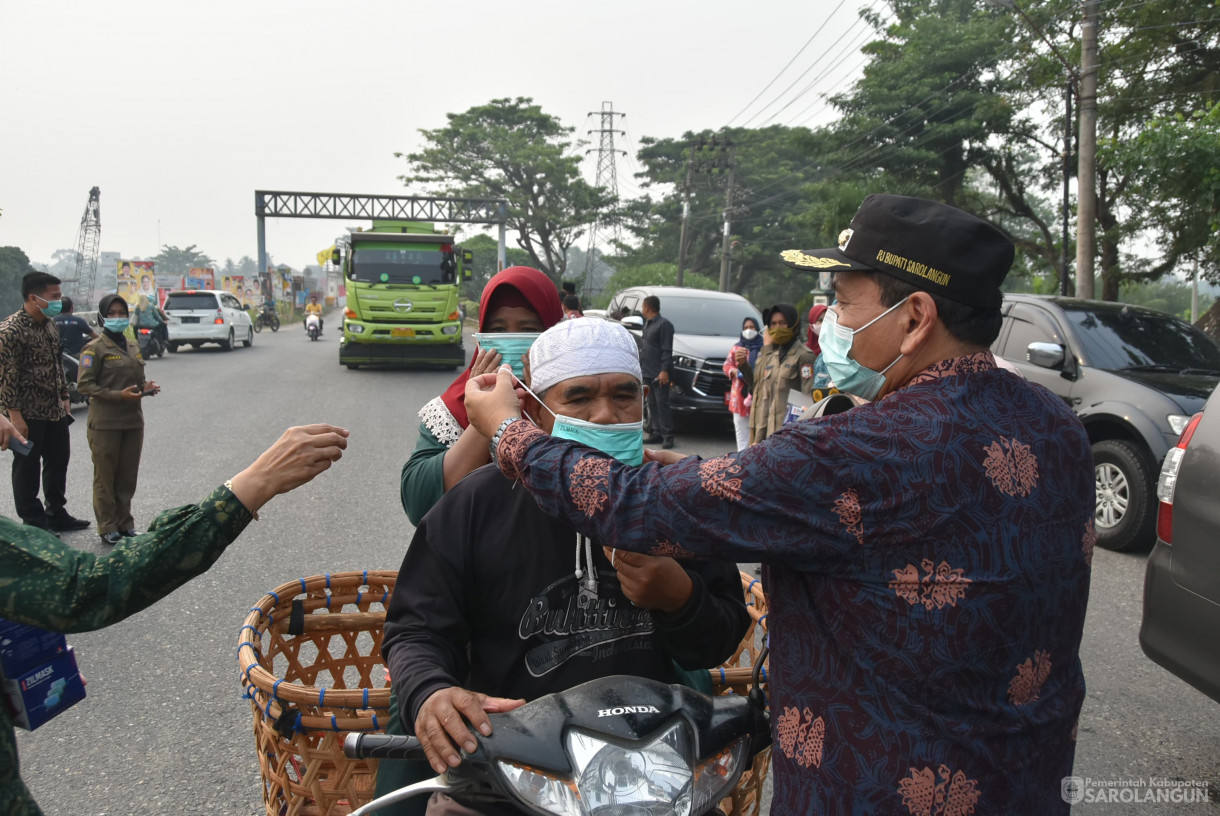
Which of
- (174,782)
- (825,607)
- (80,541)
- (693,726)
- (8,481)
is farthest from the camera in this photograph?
(8,481)

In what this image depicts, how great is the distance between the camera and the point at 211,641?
179 inches

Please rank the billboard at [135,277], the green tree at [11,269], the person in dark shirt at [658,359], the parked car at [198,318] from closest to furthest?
the person in dark shirt at [658,359], the parked car at [198,318], the green tree at [11,269], the billboard at [135,277]

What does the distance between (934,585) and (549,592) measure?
82 cm

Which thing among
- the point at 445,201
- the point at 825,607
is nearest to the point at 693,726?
the point at 825,607

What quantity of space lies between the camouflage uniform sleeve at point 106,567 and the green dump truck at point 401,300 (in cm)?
1623

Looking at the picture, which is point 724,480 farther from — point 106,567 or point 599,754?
point 106,567

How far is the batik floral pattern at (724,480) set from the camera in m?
1.35

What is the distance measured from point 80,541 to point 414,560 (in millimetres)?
5680

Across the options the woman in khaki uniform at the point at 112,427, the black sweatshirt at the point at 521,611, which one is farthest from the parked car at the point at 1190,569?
the woman in khaki uniform at the point at 112,427

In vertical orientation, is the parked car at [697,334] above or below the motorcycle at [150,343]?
above

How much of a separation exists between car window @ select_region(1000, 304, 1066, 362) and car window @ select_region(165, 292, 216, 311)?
21.7 metres

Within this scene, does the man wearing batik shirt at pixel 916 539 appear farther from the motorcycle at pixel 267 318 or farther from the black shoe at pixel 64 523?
the motorcycle at pixel 267 318

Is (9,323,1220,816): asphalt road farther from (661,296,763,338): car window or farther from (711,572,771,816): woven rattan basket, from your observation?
(661,296,763,338): car window

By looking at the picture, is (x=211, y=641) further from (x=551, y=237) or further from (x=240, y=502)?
(x=551, y=237)
